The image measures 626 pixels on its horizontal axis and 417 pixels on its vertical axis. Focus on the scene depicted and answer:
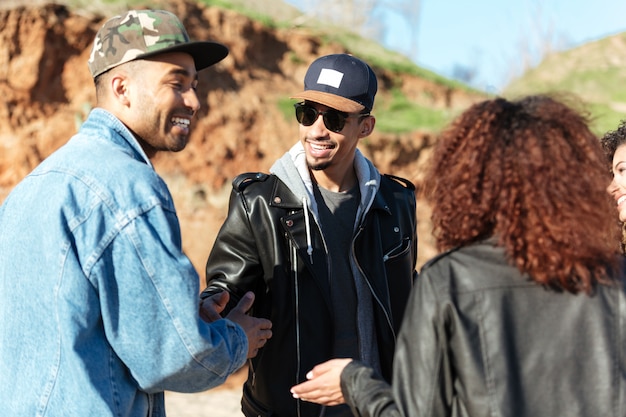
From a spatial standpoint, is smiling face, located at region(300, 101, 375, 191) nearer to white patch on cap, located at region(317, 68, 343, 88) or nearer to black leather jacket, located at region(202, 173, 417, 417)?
white patch on cap, located at region(317, 68, 343, 88)

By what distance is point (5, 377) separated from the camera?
233 centimetres

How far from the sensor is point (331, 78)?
3.59m

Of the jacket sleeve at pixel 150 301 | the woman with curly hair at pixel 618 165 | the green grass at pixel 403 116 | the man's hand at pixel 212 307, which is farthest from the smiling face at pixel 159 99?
the green grass at pixel 403 116

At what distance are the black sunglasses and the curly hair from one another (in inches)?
55.4

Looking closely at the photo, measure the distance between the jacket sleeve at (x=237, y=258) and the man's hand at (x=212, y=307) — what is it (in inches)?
17.9

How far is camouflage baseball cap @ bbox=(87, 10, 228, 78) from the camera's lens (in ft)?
7.98

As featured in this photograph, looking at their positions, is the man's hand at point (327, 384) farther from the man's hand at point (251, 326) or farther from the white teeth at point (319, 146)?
the white teeth at point (319, 146)

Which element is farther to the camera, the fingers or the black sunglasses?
the black sunglasses

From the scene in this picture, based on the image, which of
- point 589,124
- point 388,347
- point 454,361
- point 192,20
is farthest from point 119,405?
point 192,20

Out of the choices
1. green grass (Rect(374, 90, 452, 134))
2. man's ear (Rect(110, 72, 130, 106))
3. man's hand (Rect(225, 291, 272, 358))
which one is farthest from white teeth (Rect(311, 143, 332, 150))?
green grass (Rect(374, 90, 452, 134))

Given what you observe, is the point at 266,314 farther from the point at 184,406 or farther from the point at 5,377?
the point at 184,406

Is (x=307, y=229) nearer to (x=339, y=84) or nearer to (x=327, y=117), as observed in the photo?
(x=327, y=117)

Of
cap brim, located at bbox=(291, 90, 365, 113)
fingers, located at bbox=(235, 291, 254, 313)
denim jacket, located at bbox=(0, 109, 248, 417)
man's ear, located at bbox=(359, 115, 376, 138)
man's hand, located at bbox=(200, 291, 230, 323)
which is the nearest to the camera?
denim jacket, located at bbox=(0, 109, 248, 417)

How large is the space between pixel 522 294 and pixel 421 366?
0.34 m
